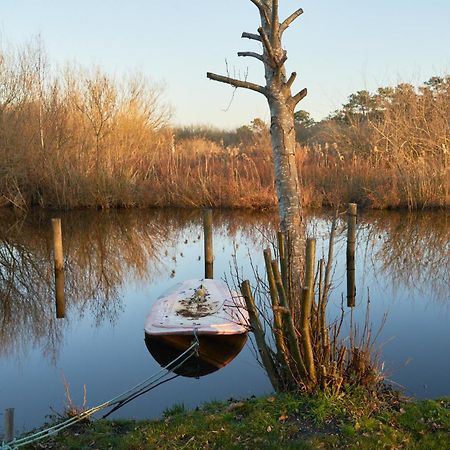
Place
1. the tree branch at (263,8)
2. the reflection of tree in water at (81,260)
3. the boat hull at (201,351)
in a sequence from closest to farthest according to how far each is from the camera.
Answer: the tree branch at (263,8)
the boat hull at (201,351)
the reflection of tree in water at (81,260)

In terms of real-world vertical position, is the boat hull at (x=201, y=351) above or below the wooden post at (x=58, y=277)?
below

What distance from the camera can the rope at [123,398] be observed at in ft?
14.1

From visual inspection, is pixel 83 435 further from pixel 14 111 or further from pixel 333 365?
pixel 14 111

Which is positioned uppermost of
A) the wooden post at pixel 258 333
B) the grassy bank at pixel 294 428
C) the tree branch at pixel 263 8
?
the tree branch at pixel 263 8

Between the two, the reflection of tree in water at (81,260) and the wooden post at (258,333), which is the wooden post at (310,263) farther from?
the reflection of tree in water at (81,260)

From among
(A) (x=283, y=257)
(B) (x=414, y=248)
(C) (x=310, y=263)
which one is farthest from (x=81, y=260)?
(C) (x=310, y=263)

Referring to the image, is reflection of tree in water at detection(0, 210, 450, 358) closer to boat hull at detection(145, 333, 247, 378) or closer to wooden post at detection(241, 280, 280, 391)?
boat hull at detection(145, 333, 247, 378)

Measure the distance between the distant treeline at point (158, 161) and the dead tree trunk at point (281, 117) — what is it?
1420cm

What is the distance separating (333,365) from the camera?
4.52 metres

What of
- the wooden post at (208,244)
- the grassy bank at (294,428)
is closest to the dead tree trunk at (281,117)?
the grassy bank at (294,428)

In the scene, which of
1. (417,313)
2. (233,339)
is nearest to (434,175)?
(417,313)

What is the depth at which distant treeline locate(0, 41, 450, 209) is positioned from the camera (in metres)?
19.5

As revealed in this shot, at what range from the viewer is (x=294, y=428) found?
4.11 m

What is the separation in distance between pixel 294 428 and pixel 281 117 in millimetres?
2571
